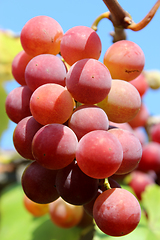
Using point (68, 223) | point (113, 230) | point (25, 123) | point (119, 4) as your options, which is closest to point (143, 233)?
point (68, 223)

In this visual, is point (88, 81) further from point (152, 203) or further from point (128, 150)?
point (152, 203)

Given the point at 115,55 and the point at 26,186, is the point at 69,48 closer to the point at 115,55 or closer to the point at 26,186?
the point at 115,55

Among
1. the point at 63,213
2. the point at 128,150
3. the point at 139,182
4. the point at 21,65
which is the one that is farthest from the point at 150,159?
the point at 21,65

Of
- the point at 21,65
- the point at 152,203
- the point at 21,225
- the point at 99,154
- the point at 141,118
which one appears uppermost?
the point at 21,65

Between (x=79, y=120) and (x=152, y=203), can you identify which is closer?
(x=79, y=120)

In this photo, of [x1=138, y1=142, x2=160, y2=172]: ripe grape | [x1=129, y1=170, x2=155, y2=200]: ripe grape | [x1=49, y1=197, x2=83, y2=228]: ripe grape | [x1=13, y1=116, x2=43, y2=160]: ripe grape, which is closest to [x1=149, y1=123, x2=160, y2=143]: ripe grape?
[x1=138, y1=142, x2=160, y2=172]: ripe grape

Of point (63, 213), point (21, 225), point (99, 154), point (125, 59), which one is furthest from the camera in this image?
point (21, 225)
